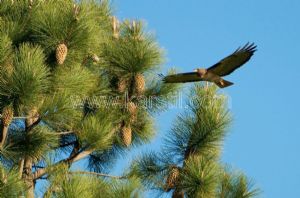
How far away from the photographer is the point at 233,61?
6.09 m

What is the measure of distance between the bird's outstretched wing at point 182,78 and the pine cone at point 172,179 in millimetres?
678

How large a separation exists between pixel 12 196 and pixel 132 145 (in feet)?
5.33

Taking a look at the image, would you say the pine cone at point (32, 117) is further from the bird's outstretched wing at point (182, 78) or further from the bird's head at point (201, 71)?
the bird's head at point (201, 71)

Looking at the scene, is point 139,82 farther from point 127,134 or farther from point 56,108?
point 56,108

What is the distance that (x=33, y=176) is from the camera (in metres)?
6.21

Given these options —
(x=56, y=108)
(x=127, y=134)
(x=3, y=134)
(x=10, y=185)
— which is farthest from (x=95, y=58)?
(x=10, y=185)

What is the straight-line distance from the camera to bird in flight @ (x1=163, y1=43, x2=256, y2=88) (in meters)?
6.03

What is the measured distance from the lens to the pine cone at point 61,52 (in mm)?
5914

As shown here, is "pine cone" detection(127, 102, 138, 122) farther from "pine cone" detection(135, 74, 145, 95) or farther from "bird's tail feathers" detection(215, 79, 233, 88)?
"bird's tail feathers" detection(215, 79, 233, 88)


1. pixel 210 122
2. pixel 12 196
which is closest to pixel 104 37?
pixel 210 122

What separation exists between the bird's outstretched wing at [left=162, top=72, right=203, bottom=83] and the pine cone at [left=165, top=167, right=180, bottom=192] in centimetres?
68

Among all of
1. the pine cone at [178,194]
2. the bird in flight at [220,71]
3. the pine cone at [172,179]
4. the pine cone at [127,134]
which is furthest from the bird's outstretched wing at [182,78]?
the pine cone at [178,194]

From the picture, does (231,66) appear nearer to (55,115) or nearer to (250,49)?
(250,49)

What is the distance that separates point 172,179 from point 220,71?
773mm
